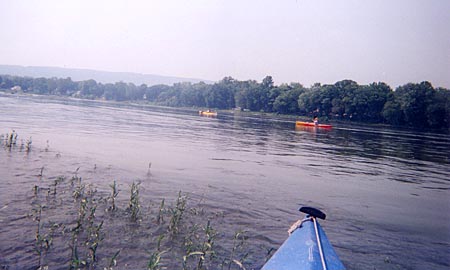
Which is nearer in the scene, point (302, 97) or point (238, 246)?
point (238, 246)

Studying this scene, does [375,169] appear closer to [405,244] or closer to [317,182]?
[317,182]

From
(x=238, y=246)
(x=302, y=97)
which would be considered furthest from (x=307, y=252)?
(x=302, y=97)

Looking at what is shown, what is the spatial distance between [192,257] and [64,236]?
2421 mm

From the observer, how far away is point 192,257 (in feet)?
21.3

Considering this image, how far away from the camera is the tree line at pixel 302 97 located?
263 feet

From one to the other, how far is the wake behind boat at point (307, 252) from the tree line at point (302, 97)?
74.7 metres

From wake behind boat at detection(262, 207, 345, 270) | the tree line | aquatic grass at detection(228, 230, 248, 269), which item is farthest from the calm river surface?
the tree line

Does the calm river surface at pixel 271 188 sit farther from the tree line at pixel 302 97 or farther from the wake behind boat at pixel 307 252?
the tree line at pixel 302 97

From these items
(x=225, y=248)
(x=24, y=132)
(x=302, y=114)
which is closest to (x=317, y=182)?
(x=225, y=248)

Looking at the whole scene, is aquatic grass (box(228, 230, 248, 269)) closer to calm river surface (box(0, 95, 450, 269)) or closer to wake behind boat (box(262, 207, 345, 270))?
calm river surface (box(0, 95, 450, 269))

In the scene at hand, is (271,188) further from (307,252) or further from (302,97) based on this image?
(302,97)

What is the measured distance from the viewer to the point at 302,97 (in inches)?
4183

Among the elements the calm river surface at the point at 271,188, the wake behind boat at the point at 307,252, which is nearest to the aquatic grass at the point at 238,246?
the calm river surface at the point at 271,188

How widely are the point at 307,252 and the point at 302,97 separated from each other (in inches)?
4132
